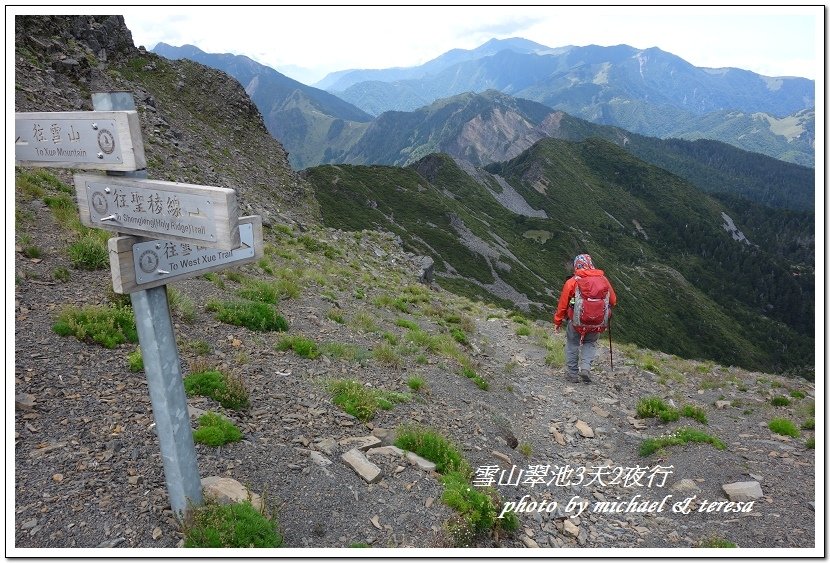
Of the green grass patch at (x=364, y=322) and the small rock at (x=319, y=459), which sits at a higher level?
the small rock at (x=319, y=459)

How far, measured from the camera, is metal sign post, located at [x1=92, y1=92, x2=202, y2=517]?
4168 millimetres

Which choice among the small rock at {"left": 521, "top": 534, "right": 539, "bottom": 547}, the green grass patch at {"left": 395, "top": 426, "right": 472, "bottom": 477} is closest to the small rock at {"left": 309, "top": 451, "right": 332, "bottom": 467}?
the green grass patch at {"left": 395, "top": 426, "right": 472, "bottom": 477}

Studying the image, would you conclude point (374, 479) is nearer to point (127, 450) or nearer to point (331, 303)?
point (127, 450)

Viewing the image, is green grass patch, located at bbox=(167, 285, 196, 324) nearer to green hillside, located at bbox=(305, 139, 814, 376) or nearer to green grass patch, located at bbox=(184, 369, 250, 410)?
green grass patch, located at bbox=(184, 369, 250, 410)

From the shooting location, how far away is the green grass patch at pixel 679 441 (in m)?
8.80

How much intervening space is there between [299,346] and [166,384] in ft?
18.1

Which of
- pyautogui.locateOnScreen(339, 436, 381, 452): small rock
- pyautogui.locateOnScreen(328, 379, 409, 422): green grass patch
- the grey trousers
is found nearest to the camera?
pyautogui.locateOnScreen(339, 436, 381, 452): small rock

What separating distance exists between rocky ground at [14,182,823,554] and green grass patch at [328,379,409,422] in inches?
6.7

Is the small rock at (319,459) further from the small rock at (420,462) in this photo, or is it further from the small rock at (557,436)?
the small rock at (557,436)

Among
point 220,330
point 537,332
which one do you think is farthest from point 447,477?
point 537,332

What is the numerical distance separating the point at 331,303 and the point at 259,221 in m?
10.6

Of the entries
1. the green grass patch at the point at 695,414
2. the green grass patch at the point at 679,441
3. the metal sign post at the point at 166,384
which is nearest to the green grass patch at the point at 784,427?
the green grass patch at the point at 695,414

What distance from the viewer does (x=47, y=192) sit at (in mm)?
13484

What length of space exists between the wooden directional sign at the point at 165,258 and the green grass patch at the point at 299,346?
5.63 meters
